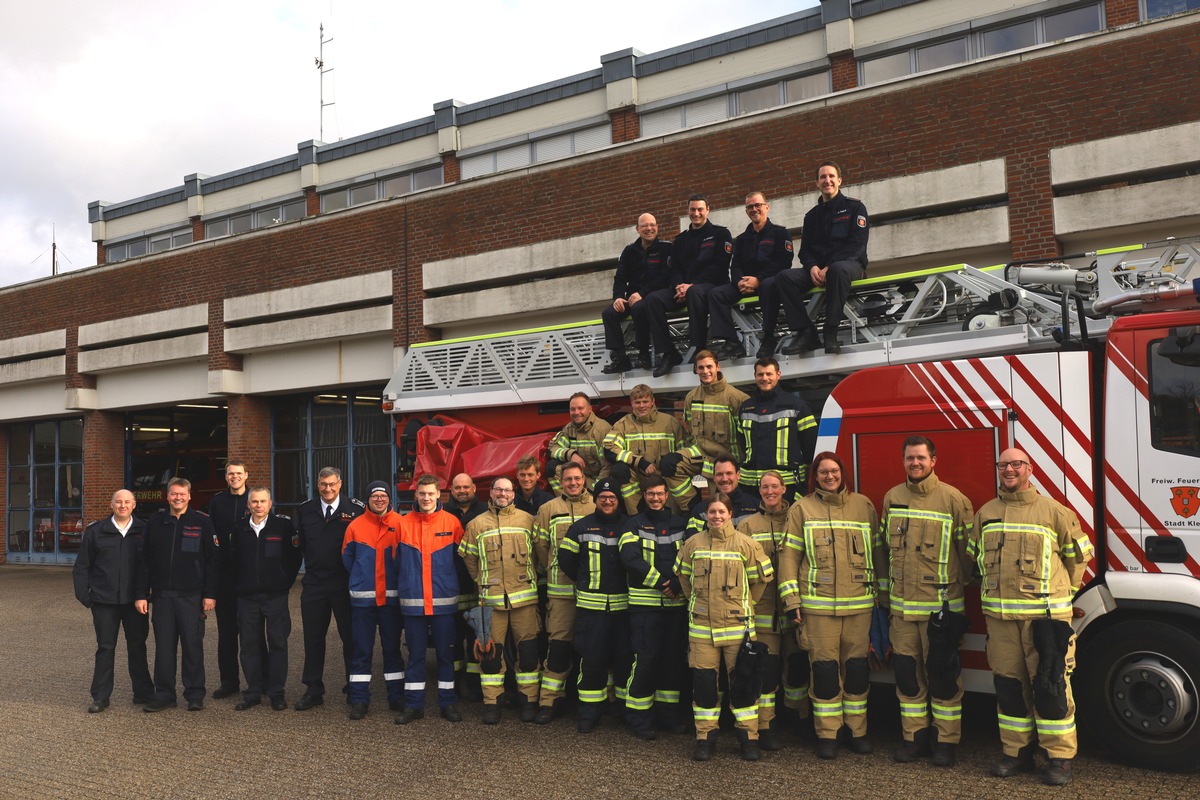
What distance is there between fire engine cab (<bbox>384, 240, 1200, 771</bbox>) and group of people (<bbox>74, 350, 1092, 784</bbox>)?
1.04 ft

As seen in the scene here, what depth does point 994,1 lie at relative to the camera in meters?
15.8

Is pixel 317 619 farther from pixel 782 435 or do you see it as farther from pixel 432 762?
pixel 782 435

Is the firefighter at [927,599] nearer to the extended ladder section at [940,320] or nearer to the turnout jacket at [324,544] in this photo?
the extended ladder section at [940,320]

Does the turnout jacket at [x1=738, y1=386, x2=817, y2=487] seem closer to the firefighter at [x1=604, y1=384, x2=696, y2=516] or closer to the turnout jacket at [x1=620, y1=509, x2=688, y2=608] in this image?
the firefighter at [x1=604, y1=384, x2=696, y2=516]

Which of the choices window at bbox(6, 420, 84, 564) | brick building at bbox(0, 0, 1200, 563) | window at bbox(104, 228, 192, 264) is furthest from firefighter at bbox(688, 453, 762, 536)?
window at bbox(104, 228, 192, 264)

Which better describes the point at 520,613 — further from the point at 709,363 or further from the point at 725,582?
the point at 709,363

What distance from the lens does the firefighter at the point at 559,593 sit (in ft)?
21.6

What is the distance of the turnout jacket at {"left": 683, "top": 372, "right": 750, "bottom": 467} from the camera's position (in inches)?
265

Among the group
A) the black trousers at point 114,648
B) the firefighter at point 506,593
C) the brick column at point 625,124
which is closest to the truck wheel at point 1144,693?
the firefighter at point 506,593

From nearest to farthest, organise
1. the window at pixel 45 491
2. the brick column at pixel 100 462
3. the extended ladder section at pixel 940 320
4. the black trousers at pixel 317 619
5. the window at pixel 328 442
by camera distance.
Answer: the extended ladder section at pixel 940 320, the black trousers at pixel 317 619, the window at pixel 328 442, the brick column at pixel 100 462, the window at pixel 45 491

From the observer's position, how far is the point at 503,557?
665 cm

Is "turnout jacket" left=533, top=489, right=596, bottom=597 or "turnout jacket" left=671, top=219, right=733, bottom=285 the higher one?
"turnout jacket" left=671, top=219, right=733, bottom=285

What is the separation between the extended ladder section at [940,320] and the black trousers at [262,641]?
2.65 metres

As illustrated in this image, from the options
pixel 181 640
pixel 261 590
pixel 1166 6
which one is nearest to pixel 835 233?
pixel 261 590
